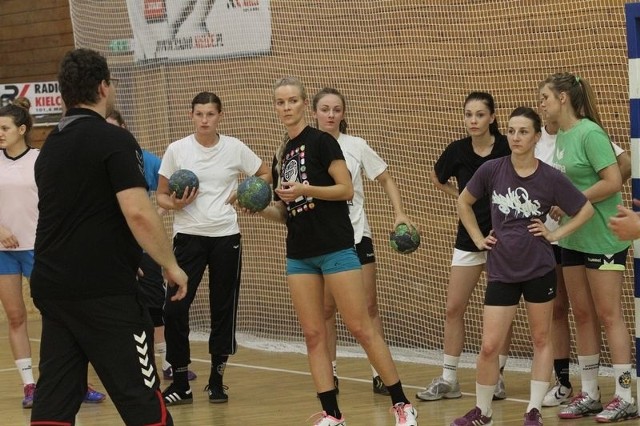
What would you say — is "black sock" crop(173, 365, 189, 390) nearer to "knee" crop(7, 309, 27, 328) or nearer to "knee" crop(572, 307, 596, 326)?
"knee" crop(7, 309, 27, 328)

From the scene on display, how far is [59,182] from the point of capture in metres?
4.77

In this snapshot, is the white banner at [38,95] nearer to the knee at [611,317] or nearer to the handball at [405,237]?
the handball at [405,237]

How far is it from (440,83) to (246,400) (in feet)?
10.6

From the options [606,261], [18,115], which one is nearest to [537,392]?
[606,261]

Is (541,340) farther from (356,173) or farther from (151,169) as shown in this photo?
(151,169)

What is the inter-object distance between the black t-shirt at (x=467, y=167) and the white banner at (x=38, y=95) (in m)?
8.07

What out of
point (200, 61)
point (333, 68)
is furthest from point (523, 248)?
point (200, 61)

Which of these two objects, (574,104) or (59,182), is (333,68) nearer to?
(574,104)

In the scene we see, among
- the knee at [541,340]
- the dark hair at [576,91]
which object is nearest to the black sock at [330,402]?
the knee at [541,340]

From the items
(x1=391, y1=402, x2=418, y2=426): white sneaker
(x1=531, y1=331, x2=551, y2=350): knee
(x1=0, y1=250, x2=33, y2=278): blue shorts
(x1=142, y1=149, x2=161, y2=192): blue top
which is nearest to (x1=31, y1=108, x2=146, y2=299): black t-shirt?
(x1=391, y1=402, x2=418, y2=426): white sneaker

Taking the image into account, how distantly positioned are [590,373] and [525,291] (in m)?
0.93

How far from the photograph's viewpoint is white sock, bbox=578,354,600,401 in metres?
6.94

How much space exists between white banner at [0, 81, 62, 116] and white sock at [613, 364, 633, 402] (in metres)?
9.36

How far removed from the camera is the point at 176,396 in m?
7.74
